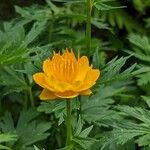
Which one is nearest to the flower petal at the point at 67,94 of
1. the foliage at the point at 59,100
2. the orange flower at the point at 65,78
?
the orange flower at the point at 65,78

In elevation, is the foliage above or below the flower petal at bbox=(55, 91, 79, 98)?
below

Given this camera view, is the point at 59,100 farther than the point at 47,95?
Yes

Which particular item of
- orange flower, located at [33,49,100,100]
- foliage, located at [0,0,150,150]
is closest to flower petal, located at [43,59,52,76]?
orange flower, located at [33,49,100,100]

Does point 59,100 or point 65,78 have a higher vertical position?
point 65,78

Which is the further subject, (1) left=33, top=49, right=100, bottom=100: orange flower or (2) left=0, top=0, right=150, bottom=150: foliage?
(2) left=0, top=0, right=150, bottom=150: foliage

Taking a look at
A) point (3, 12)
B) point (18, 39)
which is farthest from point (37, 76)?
point (3, 12)

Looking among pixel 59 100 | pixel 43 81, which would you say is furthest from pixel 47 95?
pixel 59 100

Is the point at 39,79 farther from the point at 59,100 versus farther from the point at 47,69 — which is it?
the point at 59,100

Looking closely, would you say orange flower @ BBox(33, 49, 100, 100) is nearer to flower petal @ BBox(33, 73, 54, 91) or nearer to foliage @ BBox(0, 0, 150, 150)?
flower petal @ BBox(33, 73, 54, 91)

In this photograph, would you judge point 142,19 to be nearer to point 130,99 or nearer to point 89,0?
point 130,99
